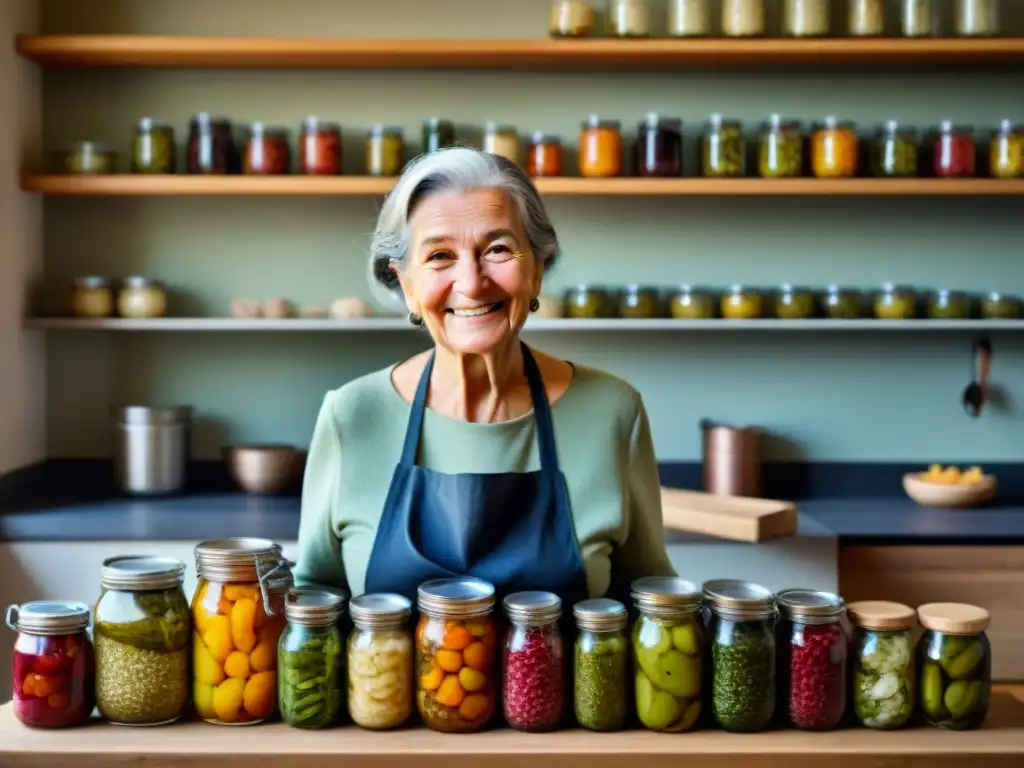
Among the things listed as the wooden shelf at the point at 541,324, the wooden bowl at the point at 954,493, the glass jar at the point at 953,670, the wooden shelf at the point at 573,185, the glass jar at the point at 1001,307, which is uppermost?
the wooden shelf at the point at 573,185

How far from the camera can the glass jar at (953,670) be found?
1.32 m

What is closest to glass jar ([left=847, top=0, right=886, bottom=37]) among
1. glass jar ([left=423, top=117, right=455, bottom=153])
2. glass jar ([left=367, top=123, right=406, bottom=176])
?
glass jar ([left=423, top=117, right=455, bottom=153])

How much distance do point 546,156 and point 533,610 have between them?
2.10m

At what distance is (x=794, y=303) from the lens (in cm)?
325

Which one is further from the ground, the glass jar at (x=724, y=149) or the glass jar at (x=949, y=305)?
the glass jar at (x=724, y=149)

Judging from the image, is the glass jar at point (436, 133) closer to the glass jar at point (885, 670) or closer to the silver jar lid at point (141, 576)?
the silver jar lid at point (141, 576)

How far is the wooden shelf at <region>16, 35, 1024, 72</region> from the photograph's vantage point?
311 cm

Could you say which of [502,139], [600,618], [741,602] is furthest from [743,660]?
[502,139]

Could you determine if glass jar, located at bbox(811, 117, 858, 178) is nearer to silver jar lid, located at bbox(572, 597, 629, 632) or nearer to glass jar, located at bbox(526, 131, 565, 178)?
glass jar, located at bbox(526, 131, 565, 178)

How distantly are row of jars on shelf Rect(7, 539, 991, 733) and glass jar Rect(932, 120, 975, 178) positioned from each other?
6.98 feet

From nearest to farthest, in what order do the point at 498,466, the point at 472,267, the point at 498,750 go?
the point at 498,750 < the point at 472,267 < the point at 498,466

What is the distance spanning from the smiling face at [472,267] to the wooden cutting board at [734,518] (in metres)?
1.32

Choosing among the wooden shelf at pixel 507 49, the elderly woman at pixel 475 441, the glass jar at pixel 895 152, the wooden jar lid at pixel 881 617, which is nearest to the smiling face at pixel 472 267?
the elderly woman at pixel 475 441

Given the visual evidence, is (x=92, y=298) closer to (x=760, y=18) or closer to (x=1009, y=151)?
(x=760, y=18)
